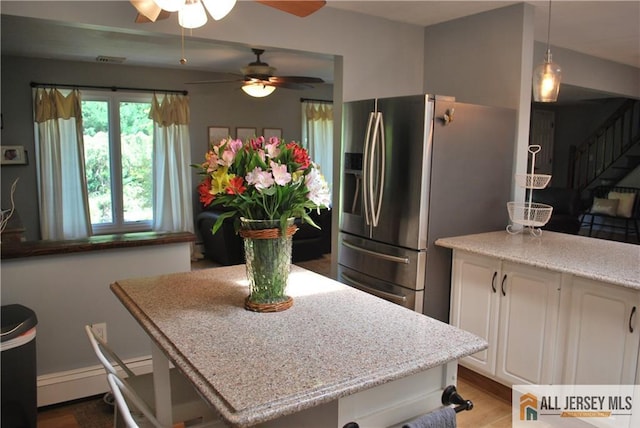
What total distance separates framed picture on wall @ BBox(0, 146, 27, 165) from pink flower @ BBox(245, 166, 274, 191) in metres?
5.12

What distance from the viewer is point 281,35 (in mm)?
3141

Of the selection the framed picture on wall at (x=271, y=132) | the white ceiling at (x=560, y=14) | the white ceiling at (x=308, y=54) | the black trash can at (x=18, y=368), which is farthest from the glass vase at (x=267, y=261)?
the framed picture on wall at (x=271, y=132)

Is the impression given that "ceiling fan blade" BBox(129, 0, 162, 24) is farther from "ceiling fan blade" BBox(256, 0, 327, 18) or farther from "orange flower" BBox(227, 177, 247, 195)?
"orange flower" BBox(227, 177, 247, 195)

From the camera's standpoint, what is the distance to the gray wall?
532 cm

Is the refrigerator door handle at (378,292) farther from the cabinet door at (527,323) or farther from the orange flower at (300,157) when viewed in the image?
the orange flower at (300,157)

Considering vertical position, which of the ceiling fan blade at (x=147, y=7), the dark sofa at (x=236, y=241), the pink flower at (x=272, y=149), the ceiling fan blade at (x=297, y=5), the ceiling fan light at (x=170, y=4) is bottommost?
the dark sofa at (x=236, y=241)

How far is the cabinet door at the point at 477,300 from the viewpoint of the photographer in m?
2.67

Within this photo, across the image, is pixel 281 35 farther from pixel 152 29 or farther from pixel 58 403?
pixel 58 403

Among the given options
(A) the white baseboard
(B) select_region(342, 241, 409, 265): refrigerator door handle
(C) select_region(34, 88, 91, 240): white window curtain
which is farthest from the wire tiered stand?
(C) select_region(34, 88, 91, 240): white window curtain

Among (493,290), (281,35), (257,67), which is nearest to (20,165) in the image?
(257,67)

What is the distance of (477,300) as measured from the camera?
2.76 m

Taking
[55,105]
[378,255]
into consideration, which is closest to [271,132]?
[55,105]

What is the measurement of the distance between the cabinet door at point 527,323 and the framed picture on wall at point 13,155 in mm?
5320

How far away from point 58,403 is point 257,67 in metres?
3.16
